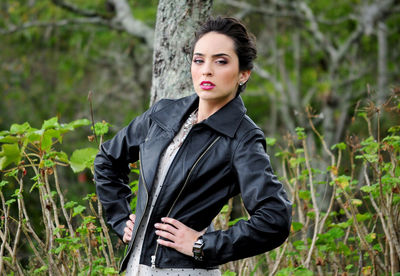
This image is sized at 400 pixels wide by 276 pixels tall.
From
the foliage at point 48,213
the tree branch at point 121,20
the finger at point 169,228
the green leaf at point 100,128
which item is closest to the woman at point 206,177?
the finger at point 169,228

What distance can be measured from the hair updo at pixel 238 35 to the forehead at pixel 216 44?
20mm

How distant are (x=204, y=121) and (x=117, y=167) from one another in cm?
63

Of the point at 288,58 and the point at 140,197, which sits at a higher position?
the point at 288,58

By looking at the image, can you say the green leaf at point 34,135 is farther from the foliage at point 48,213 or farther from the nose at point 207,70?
the nose at point 207,70

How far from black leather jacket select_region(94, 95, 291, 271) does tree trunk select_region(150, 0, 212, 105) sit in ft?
4.53

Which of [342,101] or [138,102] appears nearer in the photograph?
[342,101]

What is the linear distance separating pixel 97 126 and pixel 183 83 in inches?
31.6

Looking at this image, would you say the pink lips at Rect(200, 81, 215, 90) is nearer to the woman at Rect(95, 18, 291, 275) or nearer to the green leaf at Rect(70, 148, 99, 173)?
the woman at Rect(95, 18, 291, 275)

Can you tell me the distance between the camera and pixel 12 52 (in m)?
14.3

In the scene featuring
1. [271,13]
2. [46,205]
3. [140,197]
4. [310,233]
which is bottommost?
[310,233]

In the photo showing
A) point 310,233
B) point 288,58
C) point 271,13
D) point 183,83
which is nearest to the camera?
point 183,83

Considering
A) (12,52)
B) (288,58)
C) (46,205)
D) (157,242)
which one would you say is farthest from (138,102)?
(157,242)

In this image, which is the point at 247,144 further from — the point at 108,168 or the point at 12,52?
the point at 12,52

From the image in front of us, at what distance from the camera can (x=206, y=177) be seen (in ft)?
7.68
